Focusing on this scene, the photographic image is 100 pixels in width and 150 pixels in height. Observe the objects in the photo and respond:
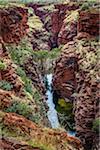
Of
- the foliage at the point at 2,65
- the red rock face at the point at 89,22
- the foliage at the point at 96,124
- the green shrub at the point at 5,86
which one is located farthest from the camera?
the red rock face at the point at 89,22

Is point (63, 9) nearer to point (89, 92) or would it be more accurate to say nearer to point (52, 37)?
point (52, 37)

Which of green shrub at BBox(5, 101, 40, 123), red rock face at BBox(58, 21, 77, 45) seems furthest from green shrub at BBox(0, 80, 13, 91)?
red rock face at BBox(58, 21, 77, 45)

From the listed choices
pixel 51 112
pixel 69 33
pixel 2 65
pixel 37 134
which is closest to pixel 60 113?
pixel 51 112

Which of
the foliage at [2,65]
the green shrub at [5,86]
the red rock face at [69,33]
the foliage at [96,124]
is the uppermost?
the foliage at [2,65]

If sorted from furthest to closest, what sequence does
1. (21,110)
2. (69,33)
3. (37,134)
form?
(69,33), (21,110), (37,134)

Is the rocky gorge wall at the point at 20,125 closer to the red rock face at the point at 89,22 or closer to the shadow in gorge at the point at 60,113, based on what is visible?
the shadow in gorge at the point at 60,113

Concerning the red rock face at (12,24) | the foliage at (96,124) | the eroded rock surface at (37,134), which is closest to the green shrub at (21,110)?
the eroded rock surface at (37,134)

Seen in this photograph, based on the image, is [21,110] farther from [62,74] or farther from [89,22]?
[62,74]

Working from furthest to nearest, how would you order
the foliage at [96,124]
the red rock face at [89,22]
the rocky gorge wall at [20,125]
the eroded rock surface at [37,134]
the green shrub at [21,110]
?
1. the red rock face at [89,22]
2. the foliage at [96,124]
3. the green shrub at [21,110]
4. the eroded rock surface at [37,134]
5. the rocky gorge wall at [20,125]
